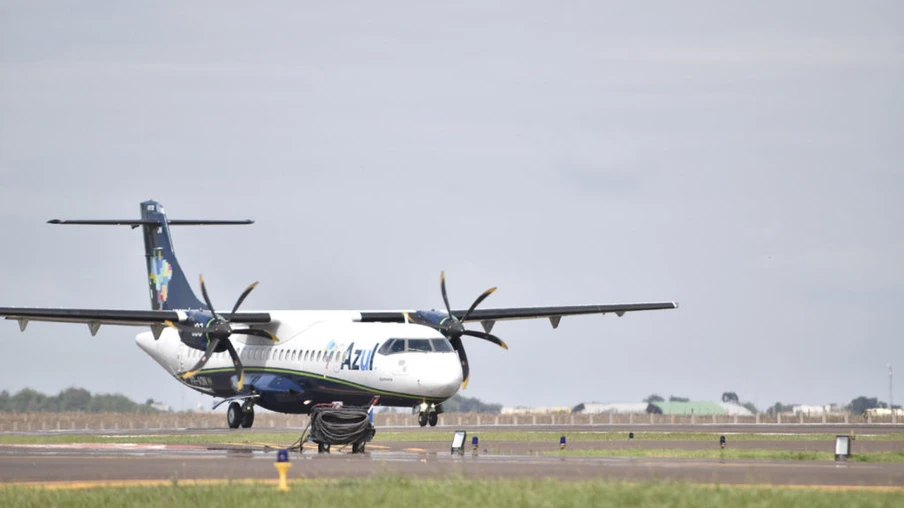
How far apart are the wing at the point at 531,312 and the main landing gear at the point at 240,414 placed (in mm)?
5414

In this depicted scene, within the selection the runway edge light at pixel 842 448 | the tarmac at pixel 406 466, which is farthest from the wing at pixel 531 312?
the runway edge light at pixel 842 448

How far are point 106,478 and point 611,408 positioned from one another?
134 meters

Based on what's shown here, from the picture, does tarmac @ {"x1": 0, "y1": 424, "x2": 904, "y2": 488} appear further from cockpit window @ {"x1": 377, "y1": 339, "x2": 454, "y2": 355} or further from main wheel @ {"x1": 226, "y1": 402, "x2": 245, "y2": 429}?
main wheel @ {"x1": 226, "y1": 402, "x2": 245, "y2": 429}

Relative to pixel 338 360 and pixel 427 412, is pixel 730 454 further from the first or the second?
pixel 338 360

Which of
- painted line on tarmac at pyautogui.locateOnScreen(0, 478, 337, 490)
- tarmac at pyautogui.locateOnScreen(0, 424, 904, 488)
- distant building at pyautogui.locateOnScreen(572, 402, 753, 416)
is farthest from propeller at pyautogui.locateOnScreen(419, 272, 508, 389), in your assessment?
distant building at pyautogui.locateOnScreen(572, 402, 753, 416)

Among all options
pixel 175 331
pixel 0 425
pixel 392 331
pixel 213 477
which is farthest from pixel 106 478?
pixel 0 425

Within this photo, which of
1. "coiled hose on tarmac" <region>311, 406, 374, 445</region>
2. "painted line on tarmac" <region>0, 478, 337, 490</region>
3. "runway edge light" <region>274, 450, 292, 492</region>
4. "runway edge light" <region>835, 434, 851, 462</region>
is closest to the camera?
"runway edge light" <region>274, 450, 292, 492</region>

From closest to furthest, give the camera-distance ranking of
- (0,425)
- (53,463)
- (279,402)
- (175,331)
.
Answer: (53,463) → (279,402) → (175,331) → (0,425)

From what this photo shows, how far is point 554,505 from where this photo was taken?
1748 cm

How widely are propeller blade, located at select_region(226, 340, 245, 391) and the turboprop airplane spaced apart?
0.17 ft

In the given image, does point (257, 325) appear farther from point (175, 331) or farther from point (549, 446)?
point (549, 446)

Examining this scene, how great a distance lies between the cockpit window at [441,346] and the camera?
43.1 m

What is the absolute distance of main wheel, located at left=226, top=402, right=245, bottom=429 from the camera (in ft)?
168

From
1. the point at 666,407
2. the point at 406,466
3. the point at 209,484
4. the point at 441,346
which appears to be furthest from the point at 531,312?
the point at 666,407
